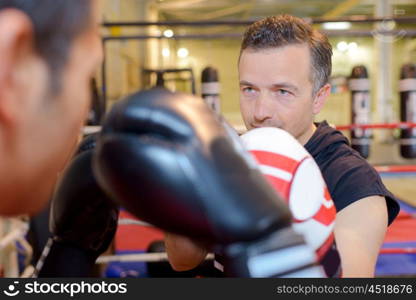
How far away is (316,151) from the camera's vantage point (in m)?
1.12

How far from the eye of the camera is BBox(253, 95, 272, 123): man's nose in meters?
1.12

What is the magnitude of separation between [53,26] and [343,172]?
764 millimetres

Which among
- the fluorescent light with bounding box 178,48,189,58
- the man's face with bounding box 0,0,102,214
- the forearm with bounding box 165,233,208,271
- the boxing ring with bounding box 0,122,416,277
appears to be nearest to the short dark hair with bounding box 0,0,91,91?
the man's face with bounding box 0,0,102,214

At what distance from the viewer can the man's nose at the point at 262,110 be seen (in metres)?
1.12

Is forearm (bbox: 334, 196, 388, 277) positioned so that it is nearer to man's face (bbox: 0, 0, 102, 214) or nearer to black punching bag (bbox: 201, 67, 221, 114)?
man's face (bbox: 0, 0, 102, 214)

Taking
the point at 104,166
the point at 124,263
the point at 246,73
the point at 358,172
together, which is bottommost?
the point at 124,263

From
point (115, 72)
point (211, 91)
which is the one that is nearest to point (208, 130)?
point (211, 91)

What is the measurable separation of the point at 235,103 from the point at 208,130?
1181cm

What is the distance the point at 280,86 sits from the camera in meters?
1.12

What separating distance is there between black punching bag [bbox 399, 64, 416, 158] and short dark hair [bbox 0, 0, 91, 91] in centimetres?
415

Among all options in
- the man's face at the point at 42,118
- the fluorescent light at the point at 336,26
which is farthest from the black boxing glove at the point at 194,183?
the fluorescent light at the point at 336,26

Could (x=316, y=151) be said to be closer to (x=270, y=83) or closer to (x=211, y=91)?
(x=270, y=83)

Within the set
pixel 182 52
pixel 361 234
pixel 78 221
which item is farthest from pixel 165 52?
pixel 78 221

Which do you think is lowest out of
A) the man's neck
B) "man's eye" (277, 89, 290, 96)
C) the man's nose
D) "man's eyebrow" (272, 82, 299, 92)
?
the man's neck
